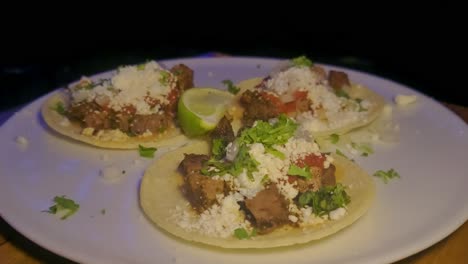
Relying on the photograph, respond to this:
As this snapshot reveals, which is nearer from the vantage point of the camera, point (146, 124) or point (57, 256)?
point (57, 256)

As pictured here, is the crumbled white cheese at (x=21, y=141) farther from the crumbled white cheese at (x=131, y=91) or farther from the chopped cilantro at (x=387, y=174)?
the chopped cilantro at (x=387, y=174)

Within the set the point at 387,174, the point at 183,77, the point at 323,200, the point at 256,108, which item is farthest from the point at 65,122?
the point at 387,174

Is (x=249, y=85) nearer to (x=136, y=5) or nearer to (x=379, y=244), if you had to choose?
(x=379, y=244)

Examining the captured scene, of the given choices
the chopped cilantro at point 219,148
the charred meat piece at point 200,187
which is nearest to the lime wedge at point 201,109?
→ the chopped cilantro at point 219,148

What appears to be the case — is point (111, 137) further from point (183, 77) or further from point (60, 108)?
point (183, 77)

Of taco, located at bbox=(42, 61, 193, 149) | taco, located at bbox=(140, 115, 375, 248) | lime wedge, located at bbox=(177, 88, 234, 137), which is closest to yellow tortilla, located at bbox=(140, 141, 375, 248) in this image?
taco, located at bbox=(140, 115, 375, 248)

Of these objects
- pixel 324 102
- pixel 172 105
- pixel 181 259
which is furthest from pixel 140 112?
pixel 181 259
